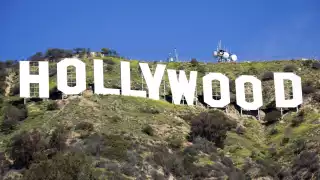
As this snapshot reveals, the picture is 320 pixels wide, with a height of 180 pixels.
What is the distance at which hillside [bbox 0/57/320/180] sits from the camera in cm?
6644

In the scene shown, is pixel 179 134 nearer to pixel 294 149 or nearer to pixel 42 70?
pixel 294 149

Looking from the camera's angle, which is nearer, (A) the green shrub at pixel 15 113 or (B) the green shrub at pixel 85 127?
(B) the green shrub at pixel 85 127

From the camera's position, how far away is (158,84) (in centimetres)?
9119

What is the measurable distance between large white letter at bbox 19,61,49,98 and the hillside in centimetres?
159

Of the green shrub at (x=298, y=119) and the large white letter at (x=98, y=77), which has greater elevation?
the large white letter at (x=98, y=77)

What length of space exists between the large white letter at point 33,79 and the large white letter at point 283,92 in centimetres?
2771

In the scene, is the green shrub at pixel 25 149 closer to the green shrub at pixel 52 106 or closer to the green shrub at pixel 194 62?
the green shrub at pixel 52 106

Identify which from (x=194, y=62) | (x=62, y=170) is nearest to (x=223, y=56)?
(x=194, y=62)

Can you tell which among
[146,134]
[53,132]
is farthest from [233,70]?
[53,132]

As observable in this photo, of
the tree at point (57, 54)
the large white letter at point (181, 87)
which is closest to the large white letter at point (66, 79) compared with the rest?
the large white letter at point (181, 87)

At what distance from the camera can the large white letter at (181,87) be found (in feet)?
299

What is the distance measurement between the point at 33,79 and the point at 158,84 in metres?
14.9

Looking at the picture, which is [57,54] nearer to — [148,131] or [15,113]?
[15,113]

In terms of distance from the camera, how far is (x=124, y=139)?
72.5m
